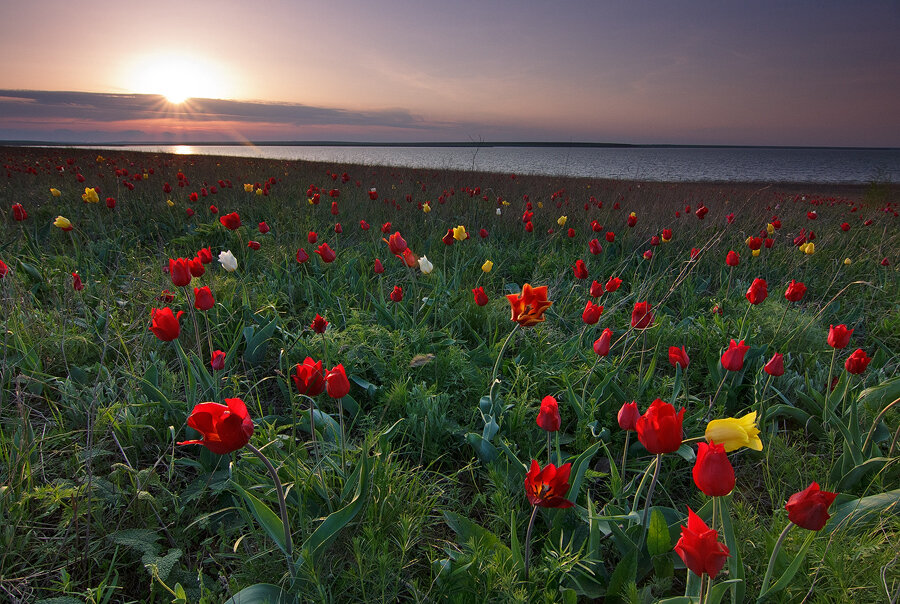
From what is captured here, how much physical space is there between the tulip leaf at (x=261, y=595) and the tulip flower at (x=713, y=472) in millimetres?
1129

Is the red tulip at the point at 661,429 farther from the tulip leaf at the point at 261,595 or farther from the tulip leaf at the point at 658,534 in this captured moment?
the tulip leaf at the point at 261,595

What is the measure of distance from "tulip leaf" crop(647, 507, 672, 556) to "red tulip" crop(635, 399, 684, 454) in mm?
436

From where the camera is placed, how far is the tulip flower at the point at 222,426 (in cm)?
100

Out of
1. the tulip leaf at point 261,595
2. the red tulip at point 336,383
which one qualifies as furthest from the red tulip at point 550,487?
the tulip leaf at point 261,595

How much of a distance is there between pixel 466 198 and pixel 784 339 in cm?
582

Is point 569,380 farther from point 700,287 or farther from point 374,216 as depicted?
point 374,216

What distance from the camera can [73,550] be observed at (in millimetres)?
1416

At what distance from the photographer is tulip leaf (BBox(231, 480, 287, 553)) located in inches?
47.9

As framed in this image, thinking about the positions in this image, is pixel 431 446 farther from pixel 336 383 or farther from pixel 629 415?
pixel 629 415

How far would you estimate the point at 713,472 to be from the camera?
93 centimetres

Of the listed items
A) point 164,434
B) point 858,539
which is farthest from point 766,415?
point 164,434

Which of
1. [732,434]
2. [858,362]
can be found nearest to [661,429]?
[732,434]

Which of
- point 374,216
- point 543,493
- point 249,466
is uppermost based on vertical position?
point 374,216

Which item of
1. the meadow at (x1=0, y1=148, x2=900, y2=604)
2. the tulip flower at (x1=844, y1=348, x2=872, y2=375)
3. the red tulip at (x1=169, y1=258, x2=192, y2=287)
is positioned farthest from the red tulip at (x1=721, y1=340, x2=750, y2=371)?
the red tulip at (x1=169, y1=258, x2=192, y2=287)
